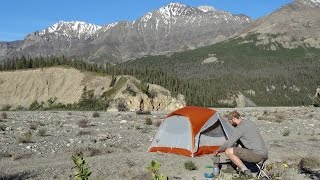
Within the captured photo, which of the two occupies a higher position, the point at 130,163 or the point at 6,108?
the point at 130,163

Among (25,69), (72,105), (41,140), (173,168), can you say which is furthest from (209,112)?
(25,69)

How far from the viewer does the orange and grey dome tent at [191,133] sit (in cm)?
2091

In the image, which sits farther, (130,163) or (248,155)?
(130,163)

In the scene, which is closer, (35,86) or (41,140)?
(41,140)

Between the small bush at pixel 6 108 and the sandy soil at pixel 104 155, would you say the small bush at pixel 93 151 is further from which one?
the small bush at pixel 6 108

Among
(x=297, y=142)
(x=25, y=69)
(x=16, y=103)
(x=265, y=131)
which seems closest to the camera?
(x=297, y=142)

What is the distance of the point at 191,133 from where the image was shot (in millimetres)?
20875

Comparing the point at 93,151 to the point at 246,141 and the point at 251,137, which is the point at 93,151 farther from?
the point at 251,137

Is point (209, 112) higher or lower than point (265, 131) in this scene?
higher

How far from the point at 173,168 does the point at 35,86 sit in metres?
84.5

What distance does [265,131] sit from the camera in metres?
35.1

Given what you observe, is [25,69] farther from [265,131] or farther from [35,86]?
[265,131]

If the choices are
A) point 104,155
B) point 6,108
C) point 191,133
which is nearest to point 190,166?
point 191,133

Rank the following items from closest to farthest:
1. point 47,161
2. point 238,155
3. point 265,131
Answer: point 238,155, point 47,161, point 265,131
